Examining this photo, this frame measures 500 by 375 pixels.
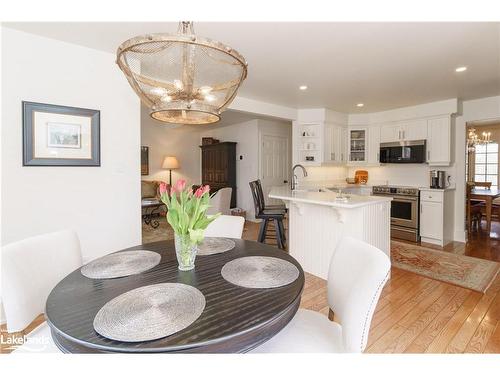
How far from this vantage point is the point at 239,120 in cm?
603

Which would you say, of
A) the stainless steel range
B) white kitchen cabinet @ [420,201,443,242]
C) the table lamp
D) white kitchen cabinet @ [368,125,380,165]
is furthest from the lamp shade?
white kitchen cabinet @ [420,201,443,242]

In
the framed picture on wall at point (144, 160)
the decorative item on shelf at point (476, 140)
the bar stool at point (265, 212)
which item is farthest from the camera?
the framed picture on wall at point (144, 160)

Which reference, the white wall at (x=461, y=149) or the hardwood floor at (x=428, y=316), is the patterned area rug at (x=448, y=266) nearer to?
the hardwood floor at (x=428, y=316)

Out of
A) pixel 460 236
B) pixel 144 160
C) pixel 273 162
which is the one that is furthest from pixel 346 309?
pixel 144 160

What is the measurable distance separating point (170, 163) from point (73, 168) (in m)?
4.53

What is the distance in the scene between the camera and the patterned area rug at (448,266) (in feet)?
9.25

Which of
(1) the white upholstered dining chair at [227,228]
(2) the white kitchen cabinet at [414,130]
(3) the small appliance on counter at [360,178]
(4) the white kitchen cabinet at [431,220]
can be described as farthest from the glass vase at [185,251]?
(3) the small appliance on counter at [360,178]

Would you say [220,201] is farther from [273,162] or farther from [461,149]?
[461,149]

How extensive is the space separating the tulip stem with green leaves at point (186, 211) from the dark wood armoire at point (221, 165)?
4956 mm

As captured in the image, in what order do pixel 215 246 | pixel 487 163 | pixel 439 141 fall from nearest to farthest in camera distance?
pixel 215 246
pixel 439 141
pixel 487 163

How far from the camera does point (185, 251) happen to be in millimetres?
1300
